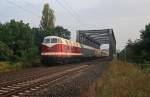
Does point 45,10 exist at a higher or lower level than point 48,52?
higher

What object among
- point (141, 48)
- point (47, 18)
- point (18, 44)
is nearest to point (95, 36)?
point (47, 18)

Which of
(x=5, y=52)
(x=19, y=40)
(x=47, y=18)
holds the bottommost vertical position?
(x=5, y=52)

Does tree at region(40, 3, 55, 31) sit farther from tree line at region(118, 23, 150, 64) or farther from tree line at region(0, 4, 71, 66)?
tree line at region(0, 4, 71, 66)

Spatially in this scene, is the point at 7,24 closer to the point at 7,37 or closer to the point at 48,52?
the point at 7,37

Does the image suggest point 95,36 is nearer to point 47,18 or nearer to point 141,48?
point 47,18

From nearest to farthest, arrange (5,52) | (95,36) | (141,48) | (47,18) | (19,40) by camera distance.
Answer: (5,52) → (19,40) → (141,48) → (47,18) → (95,36)

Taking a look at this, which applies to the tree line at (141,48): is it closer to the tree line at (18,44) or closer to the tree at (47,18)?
the tree line at (18,44)

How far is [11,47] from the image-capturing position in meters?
40.0

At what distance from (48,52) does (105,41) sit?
105758 mm

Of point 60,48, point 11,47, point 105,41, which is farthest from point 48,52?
point 105,41

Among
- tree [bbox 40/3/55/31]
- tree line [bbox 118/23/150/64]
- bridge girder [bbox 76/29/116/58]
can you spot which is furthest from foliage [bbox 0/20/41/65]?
bridge girder [bbox 76/29/116/58]

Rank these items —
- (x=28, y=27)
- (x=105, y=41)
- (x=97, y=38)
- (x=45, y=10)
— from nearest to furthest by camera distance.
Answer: (x=28, y=27) → (x=45, y=10) → (x=97, y=38) → (x=105, y=41)

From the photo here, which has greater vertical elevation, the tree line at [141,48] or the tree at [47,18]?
the tree at [47,18]

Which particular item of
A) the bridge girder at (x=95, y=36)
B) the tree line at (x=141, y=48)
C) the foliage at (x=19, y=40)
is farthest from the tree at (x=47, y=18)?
the foliage at (x=19, y=40)
